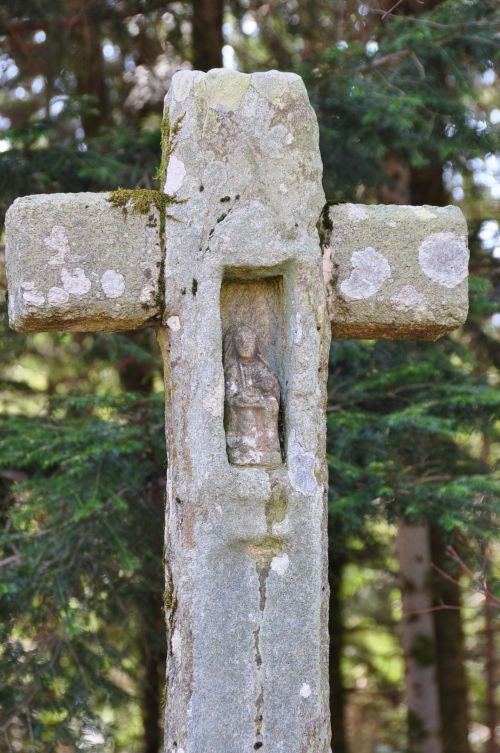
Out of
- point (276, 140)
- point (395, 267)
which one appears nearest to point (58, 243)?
point (276, 140)

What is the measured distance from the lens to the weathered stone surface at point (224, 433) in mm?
Result: 2887

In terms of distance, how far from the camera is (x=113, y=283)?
3156 millimetres

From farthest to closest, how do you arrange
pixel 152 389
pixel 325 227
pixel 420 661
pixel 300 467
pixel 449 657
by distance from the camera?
pixel 449 657 → pixel 420 661 → pixel 152 389 → pixel 325 227 → pixel 300 467

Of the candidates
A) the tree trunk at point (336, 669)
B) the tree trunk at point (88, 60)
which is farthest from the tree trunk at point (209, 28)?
the tree trunk at point (336, 669)

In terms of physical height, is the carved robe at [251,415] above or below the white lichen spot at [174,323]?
below

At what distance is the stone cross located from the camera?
2902 mm

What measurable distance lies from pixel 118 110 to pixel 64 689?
5.26 m

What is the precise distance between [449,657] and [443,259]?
6957 millimetres

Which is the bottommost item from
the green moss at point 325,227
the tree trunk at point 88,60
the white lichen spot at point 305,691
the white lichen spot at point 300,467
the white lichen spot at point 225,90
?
the white lichen spot at point 305,691

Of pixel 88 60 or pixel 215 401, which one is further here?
pixel 88 60

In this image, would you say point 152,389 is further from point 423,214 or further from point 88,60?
point 423,214

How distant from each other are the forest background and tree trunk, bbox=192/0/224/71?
0.05 ft

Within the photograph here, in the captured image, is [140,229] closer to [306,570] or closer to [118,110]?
[306,570]

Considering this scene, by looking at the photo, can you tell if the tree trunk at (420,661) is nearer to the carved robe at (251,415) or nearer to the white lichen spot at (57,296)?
the carved robe at (251,415)
